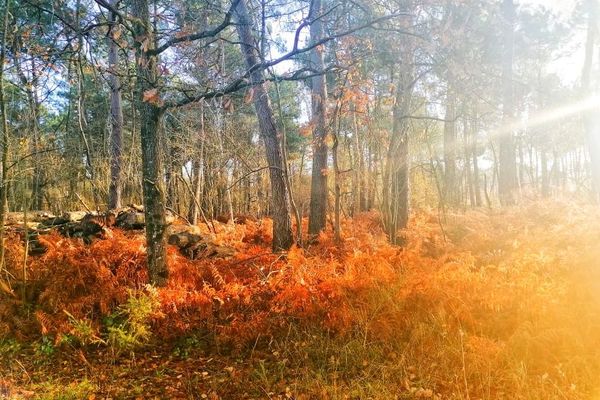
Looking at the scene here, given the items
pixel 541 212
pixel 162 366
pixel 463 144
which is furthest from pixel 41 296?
pixel 463 144

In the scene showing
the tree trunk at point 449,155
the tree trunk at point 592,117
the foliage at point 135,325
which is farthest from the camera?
the tree trunk at point 449,155

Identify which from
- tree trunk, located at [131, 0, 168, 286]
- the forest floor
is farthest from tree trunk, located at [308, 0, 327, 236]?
tree trunk, located at [131, 0, 168, 286]

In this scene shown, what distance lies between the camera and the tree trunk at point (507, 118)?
42.5ft

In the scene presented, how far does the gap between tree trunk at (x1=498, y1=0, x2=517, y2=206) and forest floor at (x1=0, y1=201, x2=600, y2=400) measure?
Result: 8251 mm

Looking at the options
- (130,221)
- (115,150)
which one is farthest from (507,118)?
(115,150)

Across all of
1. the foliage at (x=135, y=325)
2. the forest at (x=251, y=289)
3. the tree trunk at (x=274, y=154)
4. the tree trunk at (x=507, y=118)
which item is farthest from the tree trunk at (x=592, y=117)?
the foliage at (x=135, y=325)

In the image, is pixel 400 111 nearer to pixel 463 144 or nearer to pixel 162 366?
pixel 162 366

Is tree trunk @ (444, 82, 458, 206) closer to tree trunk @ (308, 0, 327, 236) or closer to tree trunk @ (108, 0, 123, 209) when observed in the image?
tree trunk @ (308, 0, 327, 236)

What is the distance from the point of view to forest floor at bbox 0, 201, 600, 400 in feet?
11.8

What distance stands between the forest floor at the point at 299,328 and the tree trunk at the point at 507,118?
825cm

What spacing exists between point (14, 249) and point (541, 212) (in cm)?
1196

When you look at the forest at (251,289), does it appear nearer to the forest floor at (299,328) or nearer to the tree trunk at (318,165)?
the forest floor at (299,328)

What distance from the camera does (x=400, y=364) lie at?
12.5ft

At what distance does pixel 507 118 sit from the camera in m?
13.0
